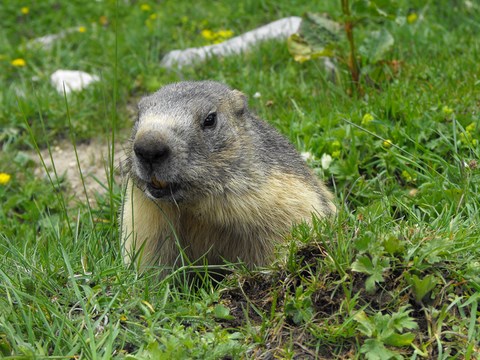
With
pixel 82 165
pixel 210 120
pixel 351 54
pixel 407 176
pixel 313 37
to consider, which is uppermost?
pixel 210 120

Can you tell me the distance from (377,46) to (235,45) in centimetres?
195

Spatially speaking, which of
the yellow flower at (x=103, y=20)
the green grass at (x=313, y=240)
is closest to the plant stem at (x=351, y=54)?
the green grass at (x=313, y=240)

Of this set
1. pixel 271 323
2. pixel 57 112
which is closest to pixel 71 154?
Result: pixel 57 112

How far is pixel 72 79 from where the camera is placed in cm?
812

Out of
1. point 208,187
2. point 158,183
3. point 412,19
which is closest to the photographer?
point 158,183

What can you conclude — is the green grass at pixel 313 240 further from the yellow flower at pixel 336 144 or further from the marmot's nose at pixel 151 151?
the marmot's nose at pixel 151 151

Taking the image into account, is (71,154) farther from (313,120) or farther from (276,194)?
(276,194)

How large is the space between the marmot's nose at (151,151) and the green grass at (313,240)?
0.38 m

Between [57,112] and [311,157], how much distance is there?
3141mm

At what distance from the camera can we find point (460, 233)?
140 inches

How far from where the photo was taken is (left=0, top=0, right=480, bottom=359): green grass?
314 cm

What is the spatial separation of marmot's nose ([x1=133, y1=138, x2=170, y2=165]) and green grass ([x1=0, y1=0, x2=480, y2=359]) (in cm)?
38

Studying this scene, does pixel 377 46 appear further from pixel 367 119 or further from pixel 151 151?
pixel 151 151

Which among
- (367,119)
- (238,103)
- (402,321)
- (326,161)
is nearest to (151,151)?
(238,103)
